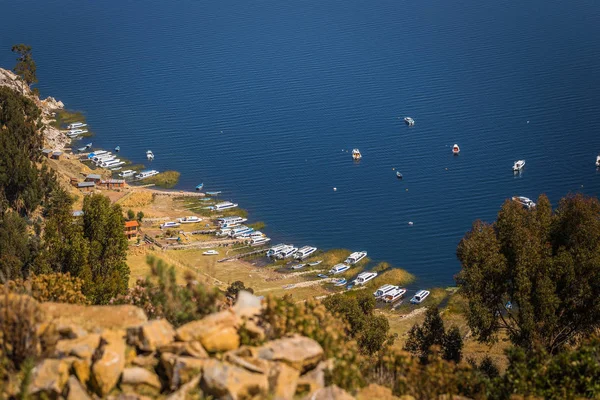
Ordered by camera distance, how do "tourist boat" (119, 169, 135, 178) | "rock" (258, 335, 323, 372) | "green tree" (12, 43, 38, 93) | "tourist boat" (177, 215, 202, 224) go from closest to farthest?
1. "rock" (258, 335, 323, 372)
2. "tourist boat" (177, 215, 202, 224)
3. "tourist boat" (119, 169, 135, 178)
4. "green tree" (12, 43, 38, 93)

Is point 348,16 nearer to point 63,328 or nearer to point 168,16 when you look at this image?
point 168,16

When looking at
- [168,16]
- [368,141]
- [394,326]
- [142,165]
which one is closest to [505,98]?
[368,141]

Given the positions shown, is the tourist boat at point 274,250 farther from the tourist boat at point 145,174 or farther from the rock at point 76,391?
the rock at point 76,391

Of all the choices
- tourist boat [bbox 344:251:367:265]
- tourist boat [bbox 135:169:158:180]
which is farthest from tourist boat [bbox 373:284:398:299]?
tourist boat [bbox 135:169:158:180]

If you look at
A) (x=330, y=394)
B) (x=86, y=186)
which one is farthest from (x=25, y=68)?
(x=330, y=394)

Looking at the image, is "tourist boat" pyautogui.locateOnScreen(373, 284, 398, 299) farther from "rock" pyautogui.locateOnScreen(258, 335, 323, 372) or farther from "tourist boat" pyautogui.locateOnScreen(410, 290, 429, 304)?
"rock" pyautogui.locateOnScreen(258, 335, 323, 372)

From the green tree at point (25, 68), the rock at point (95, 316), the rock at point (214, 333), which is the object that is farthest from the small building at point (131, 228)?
the rock at point (214, 333)
